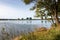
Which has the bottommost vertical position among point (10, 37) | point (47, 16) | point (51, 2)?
point (10, 37)

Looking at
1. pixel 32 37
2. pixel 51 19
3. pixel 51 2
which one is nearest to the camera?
pixel 32 37

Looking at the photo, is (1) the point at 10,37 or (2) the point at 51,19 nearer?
(1) the point at 10,37

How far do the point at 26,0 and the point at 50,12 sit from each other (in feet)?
14.2

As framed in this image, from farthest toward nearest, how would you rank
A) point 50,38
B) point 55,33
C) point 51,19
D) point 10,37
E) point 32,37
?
point 51,19 → point 10,37 → point 32,37 → point 55,33 → point 50,38

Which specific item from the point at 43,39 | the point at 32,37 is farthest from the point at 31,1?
the point at 43,39

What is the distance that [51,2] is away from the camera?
2739 cm

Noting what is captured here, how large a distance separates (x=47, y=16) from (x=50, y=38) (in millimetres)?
15595

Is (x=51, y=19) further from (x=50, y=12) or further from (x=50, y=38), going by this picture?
(x=50, y=38)

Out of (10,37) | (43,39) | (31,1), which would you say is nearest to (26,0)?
(31,1)

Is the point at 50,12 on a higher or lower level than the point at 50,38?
higher

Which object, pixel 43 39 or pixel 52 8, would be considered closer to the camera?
pixel 43 39

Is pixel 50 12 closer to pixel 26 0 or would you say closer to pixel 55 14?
pixel 55 14

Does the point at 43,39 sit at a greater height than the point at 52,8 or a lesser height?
lesser

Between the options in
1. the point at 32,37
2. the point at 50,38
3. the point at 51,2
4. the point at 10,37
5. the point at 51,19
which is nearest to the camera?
the point at 50,38
